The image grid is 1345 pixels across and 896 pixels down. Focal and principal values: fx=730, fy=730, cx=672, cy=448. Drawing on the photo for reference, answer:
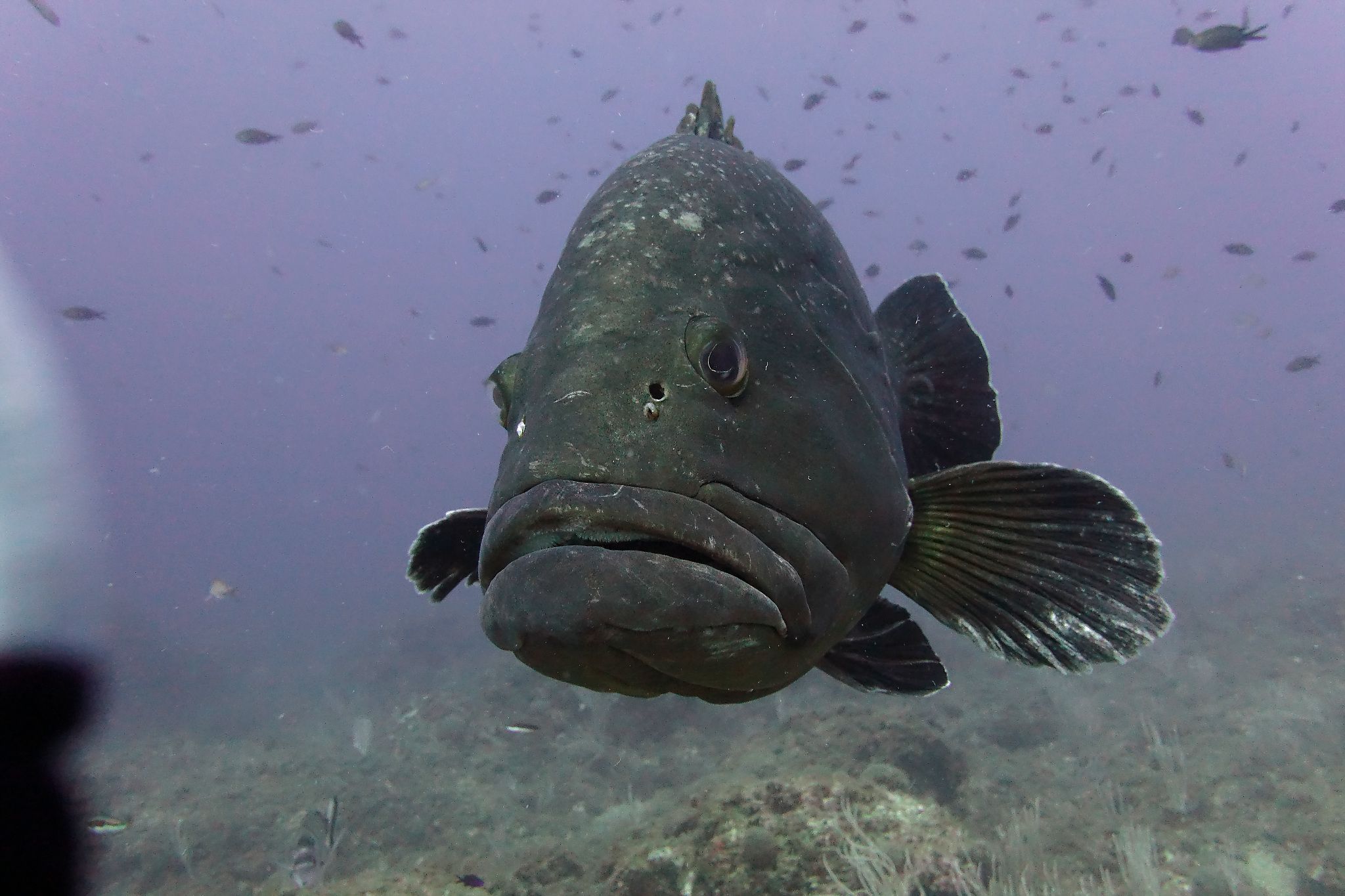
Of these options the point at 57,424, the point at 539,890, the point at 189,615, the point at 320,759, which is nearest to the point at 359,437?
the point at 189,615

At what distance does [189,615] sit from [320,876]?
6222cm

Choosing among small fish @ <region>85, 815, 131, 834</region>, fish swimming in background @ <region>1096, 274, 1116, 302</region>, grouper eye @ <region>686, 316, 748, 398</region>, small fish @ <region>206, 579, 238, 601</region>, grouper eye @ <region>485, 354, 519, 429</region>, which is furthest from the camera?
small fish @ <region>206, 579, 238, 601</region>

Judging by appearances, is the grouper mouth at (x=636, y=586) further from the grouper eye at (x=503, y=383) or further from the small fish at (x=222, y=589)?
the small fish at (x=222, y=589)

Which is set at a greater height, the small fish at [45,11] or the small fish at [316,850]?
the small fish at [45,11]

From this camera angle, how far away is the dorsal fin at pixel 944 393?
3.97 m

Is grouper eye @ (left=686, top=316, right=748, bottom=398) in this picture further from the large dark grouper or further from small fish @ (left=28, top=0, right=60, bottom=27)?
small fish @ (left=28, top=0, right=60, bottom=27)

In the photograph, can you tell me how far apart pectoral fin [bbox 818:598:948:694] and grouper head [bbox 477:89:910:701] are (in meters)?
0.76

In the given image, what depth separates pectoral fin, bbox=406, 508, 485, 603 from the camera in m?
3.57

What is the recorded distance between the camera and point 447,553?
145 inches

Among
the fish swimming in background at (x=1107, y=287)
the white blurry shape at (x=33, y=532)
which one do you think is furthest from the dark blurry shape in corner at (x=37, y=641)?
the fish swimming in background at (x=1107, y=287)

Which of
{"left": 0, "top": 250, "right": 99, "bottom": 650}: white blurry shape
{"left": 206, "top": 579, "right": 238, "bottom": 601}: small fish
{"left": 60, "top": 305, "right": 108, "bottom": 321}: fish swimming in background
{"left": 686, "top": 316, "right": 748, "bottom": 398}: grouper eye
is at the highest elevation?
{"left": 686, "top": 316, "right": 748, "bottom": 398}: grouper eye

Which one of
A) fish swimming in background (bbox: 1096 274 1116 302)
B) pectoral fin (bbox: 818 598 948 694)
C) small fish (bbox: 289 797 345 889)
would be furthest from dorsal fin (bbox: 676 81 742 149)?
fish swimming in background (bbox: 1096 274 1116 302)

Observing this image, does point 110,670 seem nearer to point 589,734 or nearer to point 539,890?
point 589,734

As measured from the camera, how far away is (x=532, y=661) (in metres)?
1.94
